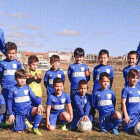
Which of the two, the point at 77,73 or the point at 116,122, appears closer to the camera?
the point at 116,122

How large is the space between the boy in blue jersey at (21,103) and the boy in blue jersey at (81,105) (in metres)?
0.78

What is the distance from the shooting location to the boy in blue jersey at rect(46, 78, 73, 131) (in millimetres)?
4734

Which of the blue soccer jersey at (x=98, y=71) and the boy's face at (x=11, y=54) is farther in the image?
the blue soccer jersey at (x=98, y=71)

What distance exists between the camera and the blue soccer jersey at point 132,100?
15.6ft

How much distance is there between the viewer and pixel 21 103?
4684 millimetres

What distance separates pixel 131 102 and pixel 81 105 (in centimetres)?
98

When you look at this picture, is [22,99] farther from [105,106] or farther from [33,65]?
[105,106]

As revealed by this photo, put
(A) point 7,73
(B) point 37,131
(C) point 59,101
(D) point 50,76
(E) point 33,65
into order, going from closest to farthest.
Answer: (B) point 37,131
(C) point 59,101
(A) point 7,73
(E) point 33,65
(D) point 50,76

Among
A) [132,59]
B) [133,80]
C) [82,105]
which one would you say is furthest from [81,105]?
[132,59]

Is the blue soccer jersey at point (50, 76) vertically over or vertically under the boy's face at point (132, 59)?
under

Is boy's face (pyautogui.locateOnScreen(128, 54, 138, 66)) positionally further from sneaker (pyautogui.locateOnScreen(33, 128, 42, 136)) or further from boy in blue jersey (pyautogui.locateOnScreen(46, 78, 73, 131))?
sneaker (pyautogui.locateOnScreen(33, 128, 42, 136))

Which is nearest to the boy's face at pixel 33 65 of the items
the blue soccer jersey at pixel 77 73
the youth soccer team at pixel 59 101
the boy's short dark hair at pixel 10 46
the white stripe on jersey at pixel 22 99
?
the youth soccer team at pixel 59 101

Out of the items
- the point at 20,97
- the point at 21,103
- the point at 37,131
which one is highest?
the point at 20,97

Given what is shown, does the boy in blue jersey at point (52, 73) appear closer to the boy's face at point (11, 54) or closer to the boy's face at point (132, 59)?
the boy's face at point (11, 54)
